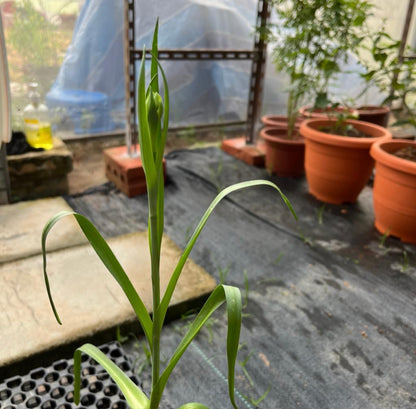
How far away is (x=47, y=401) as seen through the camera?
37.2 inches

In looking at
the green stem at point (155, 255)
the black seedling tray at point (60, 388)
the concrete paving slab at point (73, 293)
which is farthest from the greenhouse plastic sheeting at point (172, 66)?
the green stem at point (155, 255)

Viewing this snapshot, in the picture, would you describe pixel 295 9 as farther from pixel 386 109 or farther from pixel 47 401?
pixel 47 401

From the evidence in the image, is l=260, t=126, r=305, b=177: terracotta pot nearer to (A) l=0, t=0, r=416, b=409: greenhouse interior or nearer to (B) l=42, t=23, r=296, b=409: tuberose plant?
(A) l=0, t=0, r=416, b=409: greenhouse interior

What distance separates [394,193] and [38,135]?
169 centimetres

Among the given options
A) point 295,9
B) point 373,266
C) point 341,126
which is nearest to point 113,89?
point 295,9

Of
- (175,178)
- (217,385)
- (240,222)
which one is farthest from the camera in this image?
(175,178)

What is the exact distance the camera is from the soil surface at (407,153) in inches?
69.5

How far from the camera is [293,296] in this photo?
141cm

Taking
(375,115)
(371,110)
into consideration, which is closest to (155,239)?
(375,115)

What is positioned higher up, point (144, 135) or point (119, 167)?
point (144, 135)

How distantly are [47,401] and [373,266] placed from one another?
3.96ft

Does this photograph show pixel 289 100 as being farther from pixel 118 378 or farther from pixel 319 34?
pixel 118 378

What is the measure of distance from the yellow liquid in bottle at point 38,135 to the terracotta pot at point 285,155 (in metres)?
1.18

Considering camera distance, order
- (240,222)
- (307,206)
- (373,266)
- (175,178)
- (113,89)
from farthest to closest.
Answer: (113,89) → (175,178) → (307,206) → (240,222) → (373,266)
